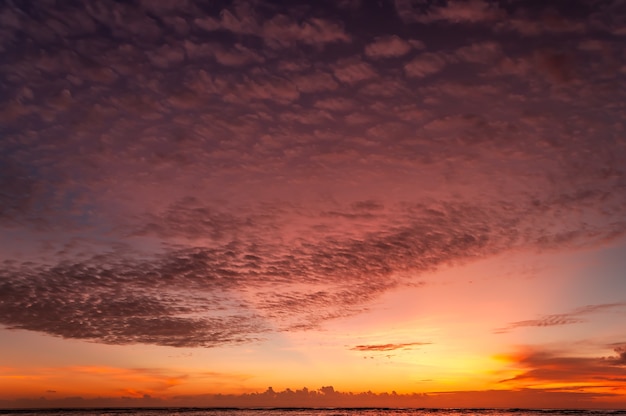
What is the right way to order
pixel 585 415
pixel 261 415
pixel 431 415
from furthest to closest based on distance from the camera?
pixel 261 415 → pixel 431 415 → pixel 585 415

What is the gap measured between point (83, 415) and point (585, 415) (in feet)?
539

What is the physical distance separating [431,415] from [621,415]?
197 feet

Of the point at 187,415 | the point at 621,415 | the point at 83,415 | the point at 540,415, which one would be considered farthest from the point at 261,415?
the point at 621,415

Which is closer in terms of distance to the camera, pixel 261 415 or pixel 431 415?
pixel 431 415

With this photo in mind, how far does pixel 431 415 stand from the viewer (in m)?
174

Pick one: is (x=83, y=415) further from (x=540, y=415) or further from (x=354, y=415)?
(x=540, y=415)

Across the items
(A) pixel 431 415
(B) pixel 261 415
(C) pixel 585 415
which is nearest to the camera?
(C) pixel 585 415

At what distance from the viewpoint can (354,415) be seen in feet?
559

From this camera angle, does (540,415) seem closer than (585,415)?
No

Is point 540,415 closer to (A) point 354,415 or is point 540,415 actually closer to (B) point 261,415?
(A) point 354,415

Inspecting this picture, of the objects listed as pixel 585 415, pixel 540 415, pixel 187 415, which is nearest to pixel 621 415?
pixel 585 415

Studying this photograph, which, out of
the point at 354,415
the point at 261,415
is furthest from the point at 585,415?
the point at 261,415

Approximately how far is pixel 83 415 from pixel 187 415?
3504cm

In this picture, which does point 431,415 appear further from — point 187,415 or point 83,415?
point 83,415
